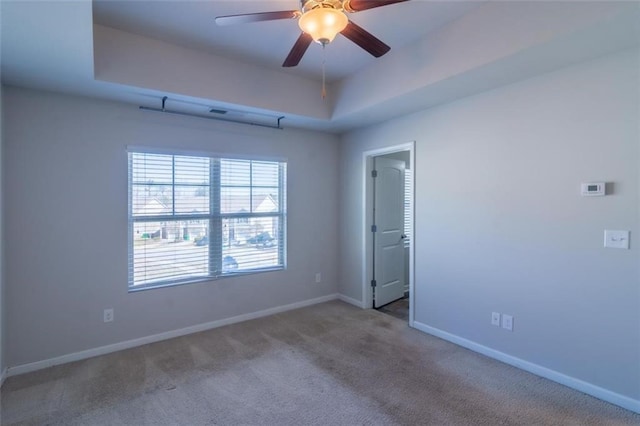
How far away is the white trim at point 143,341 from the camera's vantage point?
2.77 m

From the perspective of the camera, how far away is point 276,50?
3010 mm

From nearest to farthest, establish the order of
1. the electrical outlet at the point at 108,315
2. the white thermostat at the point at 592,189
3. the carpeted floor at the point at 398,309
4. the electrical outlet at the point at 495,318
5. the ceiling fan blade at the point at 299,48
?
1. the ceiling fan blade at the point at 299,48
2. the white thermostat at the point at 592,189
3. the electrical outlet at the point at 495,318
4. the electrical outlet at the point at 108,315
5. the carpeted floor at the point at 398,309

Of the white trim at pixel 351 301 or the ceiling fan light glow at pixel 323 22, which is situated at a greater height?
the ceiling fan light glow at pixel 323 22

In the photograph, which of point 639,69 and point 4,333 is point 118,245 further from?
point 639,69

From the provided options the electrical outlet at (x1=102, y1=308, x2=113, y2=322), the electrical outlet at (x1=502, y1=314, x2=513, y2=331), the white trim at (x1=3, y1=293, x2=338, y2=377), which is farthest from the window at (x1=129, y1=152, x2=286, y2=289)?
the electrical outlet at (x1=502, y1=314, x2=513, y2=331)

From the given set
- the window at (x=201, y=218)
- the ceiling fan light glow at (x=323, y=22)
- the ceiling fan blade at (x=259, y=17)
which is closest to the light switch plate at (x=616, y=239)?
the ceiling fan light glow at (x=323, y=22)

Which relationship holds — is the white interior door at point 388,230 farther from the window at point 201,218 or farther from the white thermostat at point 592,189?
the white thermostat at point 592,189

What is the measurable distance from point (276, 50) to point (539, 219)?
276 cm

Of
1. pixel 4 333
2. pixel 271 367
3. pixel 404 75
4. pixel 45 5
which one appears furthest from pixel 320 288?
pixel 45 5

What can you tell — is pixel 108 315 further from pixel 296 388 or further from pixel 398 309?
pixel 398 309

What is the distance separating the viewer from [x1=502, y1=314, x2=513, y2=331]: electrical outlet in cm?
280

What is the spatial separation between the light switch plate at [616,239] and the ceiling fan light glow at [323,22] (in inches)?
90.6

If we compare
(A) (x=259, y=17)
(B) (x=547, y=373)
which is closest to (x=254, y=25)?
(A) (x=259, y=17)

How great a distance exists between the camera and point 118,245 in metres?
3.16
